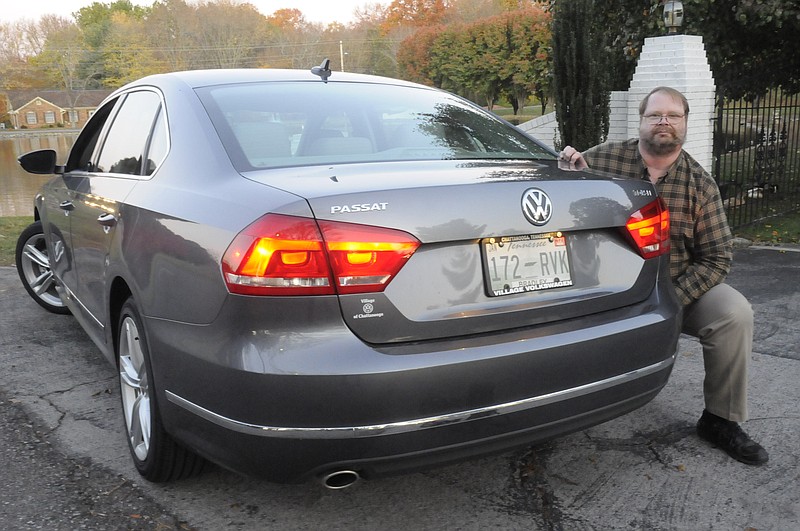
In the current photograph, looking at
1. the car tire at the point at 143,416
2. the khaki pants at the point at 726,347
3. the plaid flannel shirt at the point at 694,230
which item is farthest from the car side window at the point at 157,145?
the khaki pants at the point at 726,347

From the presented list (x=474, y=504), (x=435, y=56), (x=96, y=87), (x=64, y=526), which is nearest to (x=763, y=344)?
(x=474, y=504)

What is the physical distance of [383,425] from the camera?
210cm

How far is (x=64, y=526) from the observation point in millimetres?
2662

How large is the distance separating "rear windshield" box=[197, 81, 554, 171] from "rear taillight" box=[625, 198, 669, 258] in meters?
0.59

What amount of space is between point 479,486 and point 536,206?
1206mm

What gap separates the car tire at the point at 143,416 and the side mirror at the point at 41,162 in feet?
6.38

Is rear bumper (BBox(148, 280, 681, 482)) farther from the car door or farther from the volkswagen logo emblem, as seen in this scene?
the car door

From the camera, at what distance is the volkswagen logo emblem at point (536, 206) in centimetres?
233

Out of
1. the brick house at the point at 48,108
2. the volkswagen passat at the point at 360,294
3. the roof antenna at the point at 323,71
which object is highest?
the brick house at the point at 48,108

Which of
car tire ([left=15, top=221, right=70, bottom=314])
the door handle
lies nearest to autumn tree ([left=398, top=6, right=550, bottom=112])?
car tire ([left=15, top=221, right=70, bottom=314])

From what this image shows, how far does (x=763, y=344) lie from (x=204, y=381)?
3665 mm

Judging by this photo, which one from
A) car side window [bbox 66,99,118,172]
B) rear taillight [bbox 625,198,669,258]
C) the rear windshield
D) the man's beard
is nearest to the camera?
rear taillight [bbox 625,198,669,258]

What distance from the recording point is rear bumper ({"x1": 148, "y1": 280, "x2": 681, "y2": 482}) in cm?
208

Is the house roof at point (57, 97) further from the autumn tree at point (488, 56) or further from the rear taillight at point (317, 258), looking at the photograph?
the rear taillight at point (317, 258)
